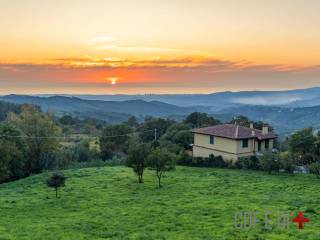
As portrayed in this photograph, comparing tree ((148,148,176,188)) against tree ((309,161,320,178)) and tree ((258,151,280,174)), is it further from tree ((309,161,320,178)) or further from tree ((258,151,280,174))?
A: tree ((309,161,320,178))

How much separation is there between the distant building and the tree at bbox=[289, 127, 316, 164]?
21.9ft

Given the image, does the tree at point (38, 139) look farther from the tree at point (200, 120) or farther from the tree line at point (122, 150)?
the tree at point (200, 120)

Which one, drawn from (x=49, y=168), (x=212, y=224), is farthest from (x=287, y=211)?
(x=49, y=168)

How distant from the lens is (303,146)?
39781 millimetres

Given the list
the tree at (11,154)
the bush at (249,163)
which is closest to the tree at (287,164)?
the bush at (249,163)

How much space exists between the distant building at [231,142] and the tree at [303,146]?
21.9 ft

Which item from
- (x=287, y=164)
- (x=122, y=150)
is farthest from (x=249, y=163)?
(x=122, y=150)

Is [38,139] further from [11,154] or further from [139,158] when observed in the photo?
[139,158]

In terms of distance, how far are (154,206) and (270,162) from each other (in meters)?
20.0

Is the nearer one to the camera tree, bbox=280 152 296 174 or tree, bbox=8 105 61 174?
tree, bbox=280 152 296 174

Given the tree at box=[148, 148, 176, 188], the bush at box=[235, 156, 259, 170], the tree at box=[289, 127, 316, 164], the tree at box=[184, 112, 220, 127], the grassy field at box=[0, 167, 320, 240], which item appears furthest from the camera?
the tree at box=[184, 112, 220, 127]

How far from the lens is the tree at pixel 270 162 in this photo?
38531 mm

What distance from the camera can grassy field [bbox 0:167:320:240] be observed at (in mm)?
17109

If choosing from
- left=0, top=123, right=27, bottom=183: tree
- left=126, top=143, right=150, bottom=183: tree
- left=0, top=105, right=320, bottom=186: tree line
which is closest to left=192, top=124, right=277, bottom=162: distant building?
left=0, top=105, right=320, bottom=186: tree line
